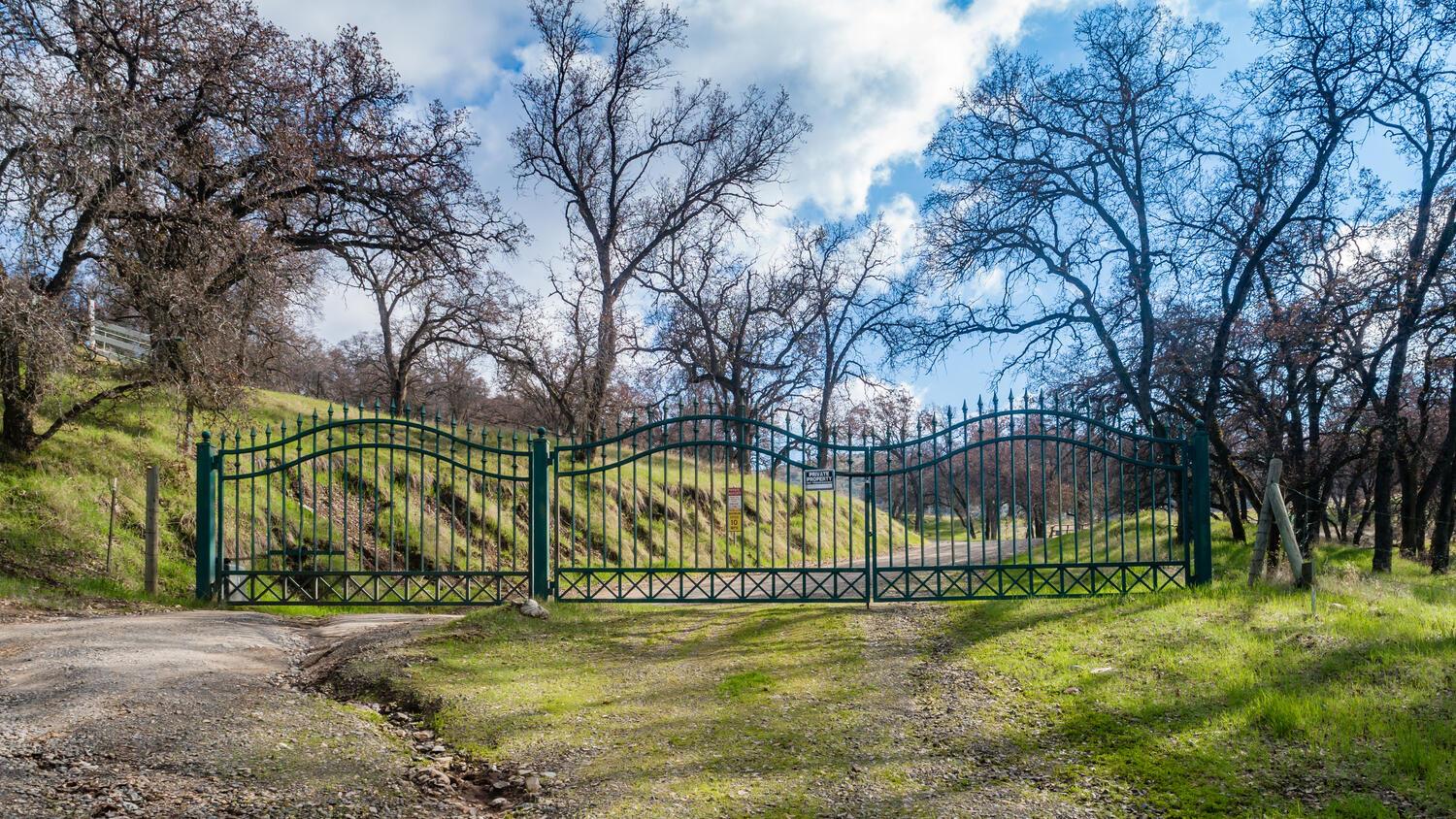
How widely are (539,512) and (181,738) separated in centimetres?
487

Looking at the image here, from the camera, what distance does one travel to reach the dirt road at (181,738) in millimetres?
4453

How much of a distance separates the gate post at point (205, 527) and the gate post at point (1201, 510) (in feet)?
38.7

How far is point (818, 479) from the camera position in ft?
32.0

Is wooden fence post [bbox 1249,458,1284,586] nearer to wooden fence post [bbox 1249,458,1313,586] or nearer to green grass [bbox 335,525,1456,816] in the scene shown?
wooden fence post [bbox 1249,458,1313,586]

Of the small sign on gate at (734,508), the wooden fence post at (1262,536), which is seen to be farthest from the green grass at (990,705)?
the small sign on gate at (734,508)

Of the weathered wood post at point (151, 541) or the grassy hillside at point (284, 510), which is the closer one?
the grassy hillside at point (284, 510)

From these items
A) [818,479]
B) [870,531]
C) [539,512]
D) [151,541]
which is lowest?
[151,541]

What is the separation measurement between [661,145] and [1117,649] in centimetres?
2109

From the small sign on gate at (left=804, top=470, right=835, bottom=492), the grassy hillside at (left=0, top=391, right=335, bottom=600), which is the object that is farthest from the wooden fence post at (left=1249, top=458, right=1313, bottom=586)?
the grassy hillside at (left=0, top=391, right=335, bottom=600)

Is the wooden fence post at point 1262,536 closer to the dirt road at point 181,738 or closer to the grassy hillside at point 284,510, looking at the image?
the grassy hillside at point 284,510

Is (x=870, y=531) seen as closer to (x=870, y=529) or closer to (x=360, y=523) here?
(x=870, y=529)

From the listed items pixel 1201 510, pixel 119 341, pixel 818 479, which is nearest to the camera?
pixel 818 479

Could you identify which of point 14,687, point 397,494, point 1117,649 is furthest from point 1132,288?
point 14,687

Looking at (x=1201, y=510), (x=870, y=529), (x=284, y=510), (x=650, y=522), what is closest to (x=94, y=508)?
(x=284, y=510)
